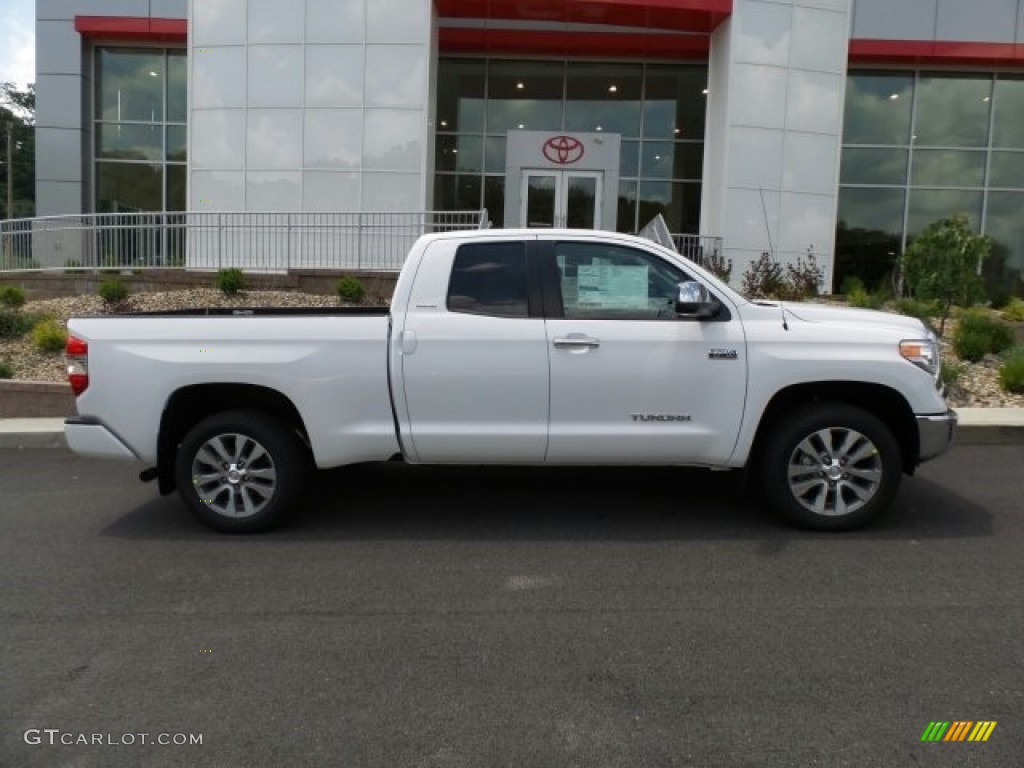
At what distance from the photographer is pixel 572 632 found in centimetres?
411

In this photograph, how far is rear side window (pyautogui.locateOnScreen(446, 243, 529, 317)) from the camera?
5.54 metres

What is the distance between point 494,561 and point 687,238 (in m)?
14.7

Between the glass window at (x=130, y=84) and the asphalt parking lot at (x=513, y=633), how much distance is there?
19.2 m

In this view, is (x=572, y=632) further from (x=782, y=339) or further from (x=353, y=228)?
(x=353, y=228)

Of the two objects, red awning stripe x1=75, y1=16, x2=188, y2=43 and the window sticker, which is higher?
red awning stripe x1=75, y1=16, x2=188, y2=43

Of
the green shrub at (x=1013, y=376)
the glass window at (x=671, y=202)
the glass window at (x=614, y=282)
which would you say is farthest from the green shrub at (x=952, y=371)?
the glass window at (x=671, y=202)

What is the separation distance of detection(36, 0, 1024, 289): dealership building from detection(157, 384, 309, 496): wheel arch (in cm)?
1275

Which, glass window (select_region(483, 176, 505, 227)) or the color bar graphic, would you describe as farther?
glass window (select_region(483, 176, 505, 227))

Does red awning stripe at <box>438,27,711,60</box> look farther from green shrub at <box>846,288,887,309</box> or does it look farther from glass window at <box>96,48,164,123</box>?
glass window at <box>96,48,164,123</box>

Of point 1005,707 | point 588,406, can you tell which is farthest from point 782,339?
point 1005,707

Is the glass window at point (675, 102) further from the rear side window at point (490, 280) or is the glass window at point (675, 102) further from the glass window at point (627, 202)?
the rear side window at point (490, 280)

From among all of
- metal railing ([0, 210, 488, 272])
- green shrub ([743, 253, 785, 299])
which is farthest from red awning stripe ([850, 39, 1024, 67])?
metal railing ([0, 210, 488, 272])

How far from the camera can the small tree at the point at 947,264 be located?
470 inches

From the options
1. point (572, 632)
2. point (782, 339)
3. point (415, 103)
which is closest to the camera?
point (572, 632)
